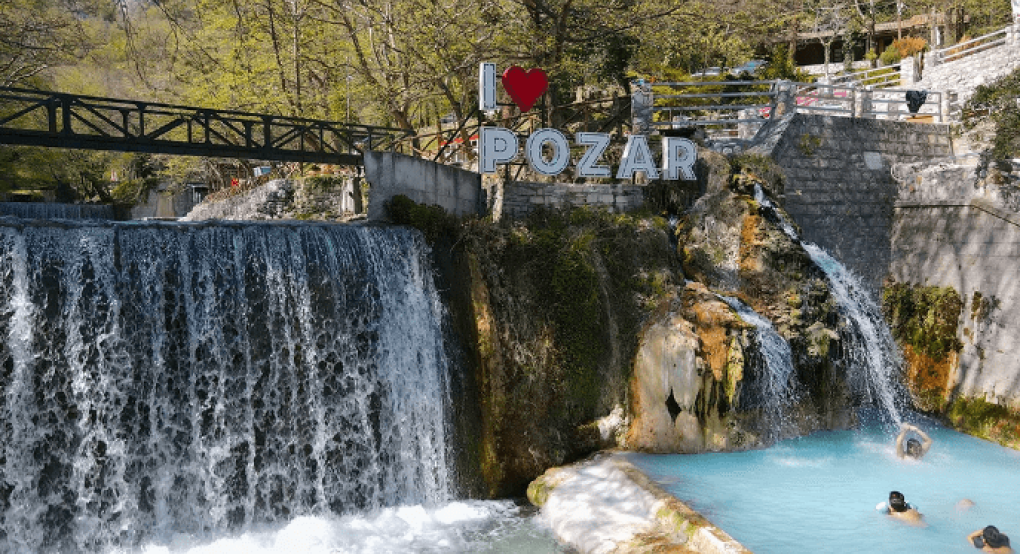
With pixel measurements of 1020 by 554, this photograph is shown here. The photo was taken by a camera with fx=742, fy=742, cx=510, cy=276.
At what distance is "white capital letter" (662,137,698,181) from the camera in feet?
41.7

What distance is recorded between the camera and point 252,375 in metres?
8.95

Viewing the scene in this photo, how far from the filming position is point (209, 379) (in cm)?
872

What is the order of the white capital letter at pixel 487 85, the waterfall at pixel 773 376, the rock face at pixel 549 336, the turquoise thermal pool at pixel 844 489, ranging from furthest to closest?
the white capital letter at pixel 487 85 → the waterfall at pixel 773 376 → the rock face at pixel 549 336 → the turquoise thermal pool at pixel 844 489

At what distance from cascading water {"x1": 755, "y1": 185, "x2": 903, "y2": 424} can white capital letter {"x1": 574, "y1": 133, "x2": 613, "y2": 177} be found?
2816mm

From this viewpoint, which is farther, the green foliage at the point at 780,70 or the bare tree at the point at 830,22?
the bare tree at the point at 830,22

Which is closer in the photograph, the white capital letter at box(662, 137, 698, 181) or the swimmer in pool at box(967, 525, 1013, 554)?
the swimmer in pool at box(967, 525, 1013, 554)

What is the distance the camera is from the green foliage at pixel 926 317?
12.8 metres

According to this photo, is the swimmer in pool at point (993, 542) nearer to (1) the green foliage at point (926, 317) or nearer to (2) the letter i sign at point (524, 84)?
(1) the green foliage at point (926, 317)

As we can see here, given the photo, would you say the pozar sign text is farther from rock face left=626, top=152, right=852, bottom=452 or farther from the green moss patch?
the green moss patch

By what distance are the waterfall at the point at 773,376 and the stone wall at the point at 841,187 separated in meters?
3.70

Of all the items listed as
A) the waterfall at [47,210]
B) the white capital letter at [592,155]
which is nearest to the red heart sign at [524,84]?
the white capital letter at [592,155]

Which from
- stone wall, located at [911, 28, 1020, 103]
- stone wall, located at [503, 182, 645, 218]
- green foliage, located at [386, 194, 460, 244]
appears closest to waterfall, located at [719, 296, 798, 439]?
stone wall, located at [503, 182, 645, 218]

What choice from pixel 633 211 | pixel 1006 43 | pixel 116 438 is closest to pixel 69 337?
pixel 116 438

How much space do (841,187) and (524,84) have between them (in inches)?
263
